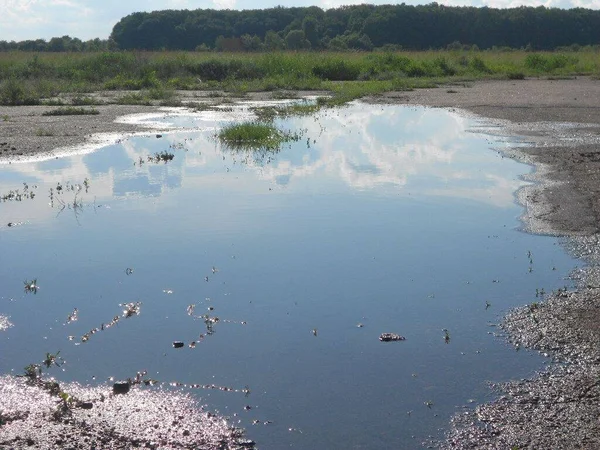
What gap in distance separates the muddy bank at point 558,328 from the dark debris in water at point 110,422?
1.46 m

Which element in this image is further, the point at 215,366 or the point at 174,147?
the point at 174,147

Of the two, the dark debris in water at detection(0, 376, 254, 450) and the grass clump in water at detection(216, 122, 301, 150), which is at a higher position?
the grass clump in water at detection(216, 122, 301, 150)

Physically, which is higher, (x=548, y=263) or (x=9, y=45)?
(x=9, y=45)

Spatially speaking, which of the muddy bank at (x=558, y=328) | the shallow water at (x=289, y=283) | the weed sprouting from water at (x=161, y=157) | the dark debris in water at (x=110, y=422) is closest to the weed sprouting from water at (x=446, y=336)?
the shallow water at (x=289, y=283)

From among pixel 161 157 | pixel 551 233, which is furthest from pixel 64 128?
pixel 551 233

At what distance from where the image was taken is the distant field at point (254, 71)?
109 feet

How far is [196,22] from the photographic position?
302 feet

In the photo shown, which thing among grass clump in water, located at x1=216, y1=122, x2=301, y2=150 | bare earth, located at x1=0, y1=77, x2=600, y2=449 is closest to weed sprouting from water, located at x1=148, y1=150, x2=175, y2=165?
grass clump in water, located at x1=216, y1=122, x2=301, y2=150

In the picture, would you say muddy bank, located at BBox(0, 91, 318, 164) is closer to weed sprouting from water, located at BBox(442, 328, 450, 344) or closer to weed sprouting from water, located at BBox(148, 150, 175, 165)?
weed sprouting from water, located at BBox(148, 150, 175, 165)

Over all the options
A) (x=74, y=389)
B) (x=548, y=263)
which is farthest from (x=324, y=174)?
(x=74, y=389)

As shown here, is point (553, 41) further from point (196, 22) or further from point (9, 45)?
point (9, 45)

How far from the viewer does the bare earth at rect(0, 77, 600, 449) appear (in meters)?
4.67

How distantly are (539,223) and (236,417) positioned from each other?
587 cm

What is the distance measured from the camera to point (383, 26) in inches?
3529
